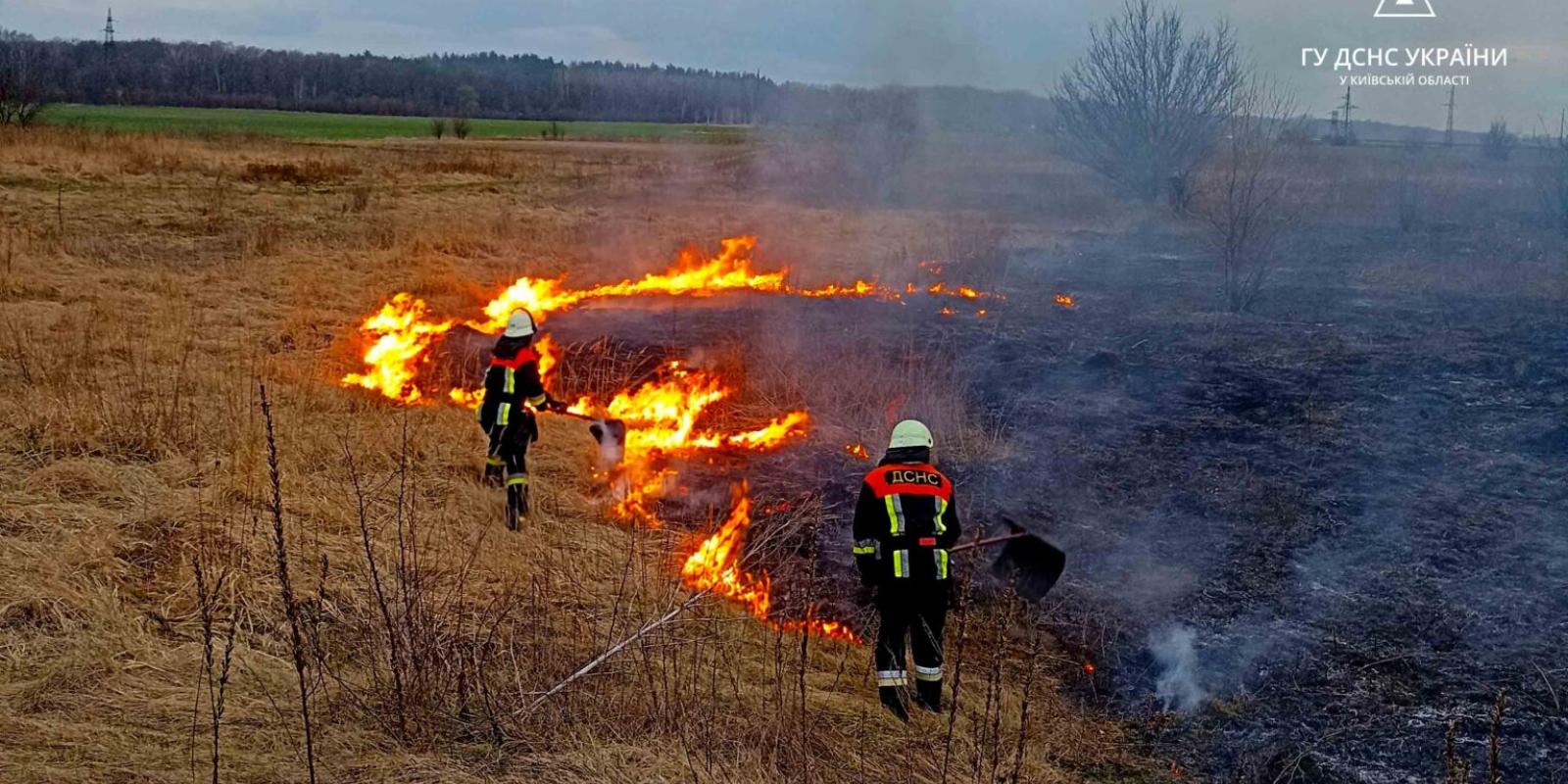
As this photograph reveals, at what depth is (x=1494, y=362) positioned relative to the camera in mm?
12688

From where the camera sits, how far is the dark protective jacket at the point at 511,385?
7.45 m

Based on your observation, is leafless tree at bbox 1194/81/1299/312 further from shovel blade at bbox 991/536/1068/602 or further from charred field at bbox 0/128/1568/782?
shovel blade at bbox 991/536/1068/602

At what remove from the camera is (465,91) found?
263 feet

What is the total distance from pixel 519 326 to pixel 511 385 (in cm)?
45

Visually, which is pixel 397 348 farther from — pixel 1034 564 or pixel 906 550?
pixel 1034 564

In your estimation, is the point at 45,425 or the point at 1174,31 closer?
the point at 45,425

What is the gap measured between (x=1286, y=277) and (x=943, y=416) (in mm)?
12535

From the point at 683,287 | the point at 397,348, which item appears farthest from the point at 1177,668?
the point at 683,287

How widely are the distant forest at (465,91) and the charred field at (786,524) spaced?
7.42 m

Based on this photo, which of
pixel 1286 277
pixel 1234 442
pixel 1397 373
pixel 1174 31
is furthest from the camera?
pixel 1174 31

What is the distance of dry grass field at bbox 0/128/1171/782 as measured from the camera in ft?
14.0

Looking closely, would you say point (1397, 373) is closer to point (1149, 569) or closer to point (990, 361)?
point (990, 361)

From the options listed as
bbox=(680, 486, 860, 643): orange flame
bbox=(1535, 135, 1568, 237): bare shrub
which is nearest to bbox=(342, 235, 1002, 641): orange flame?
bbox=(680, 486, 860, 643): orange flame

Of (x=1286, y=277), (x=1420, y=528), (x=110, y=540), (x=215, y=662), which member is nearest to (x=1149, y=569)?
(x=1420, y=528)
